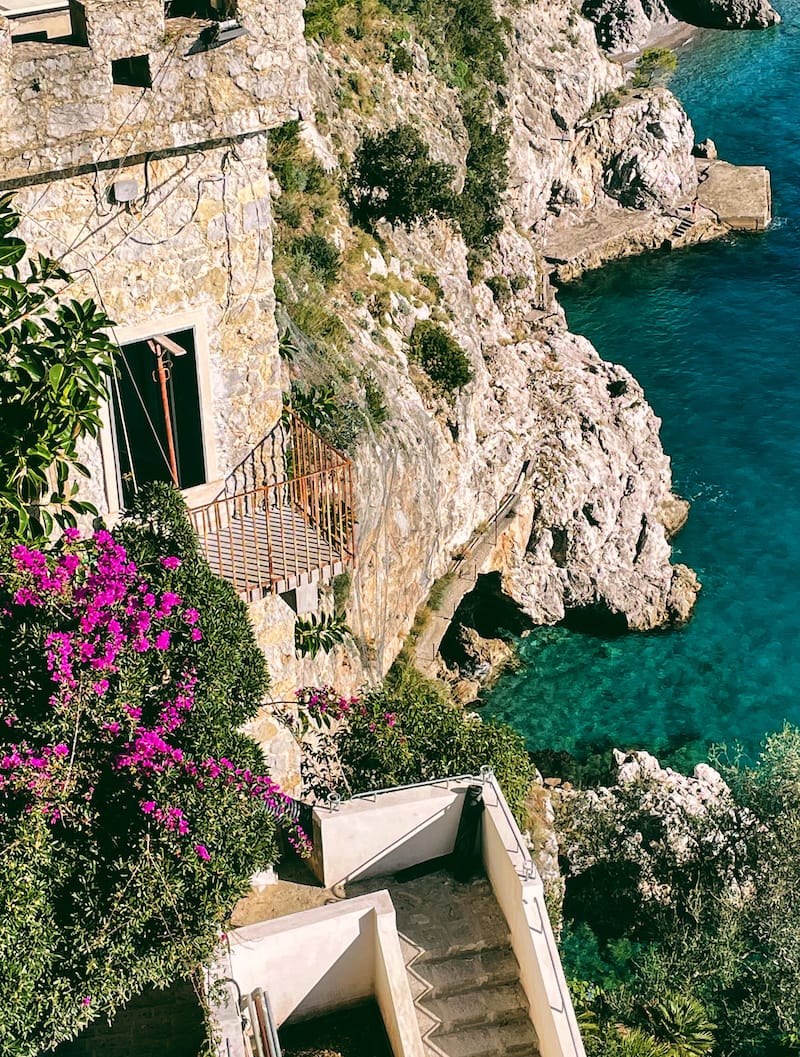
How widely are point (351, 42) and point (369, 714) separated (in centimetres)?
2328

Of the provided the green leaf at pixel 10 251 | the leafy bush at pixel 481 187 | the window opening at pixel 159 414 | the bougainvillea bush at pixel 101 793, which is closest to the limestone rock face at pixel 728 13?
the leafy bush at pixel 481 187

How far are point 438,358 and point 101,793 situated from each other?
67.9 ft

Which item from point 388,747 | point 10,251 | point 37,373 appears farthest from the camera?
point 388,747

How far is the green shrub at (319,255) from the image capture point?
1084 inches

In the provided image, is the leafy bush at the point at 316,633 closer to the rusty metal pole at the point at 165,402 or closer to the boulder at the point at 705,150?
the rusty metal pole at the point at 165,402

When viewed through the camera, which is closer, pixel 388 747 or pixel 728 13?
pixel 388 747

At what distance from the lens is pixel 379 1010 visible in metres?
15.1

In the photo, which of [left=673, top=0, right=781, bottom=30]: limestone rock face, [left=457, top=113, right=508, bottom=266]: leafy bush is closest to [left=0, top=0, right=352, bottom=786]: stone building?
[left=457, top=113, right=508, bottom=266]: leafy bush

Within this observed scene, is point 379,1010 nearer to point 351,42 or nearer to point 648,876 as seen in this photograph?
point 648,876

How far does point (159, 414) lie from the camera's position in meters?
14.8

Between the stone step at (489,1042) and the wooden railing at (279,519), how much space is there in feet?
17.6

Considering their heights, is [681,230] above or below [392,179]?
below

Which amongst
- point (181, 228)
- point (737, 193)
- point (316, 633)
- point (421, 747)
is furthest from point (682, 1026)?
point (737, 193)

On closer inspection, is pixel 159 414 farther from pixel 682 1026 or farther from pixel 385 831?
pixel 682 1026
